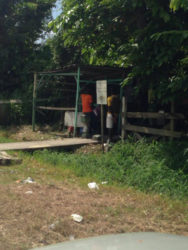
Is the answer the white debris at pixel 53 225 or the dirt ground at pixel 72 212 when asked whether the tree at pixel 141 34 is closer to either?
the dirt ground at pixel 72 212

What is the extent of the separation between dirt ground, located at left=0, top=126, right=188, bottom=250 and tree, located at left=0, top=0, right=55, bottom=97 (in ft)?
43.9

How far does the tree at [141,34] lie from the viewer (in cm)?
790

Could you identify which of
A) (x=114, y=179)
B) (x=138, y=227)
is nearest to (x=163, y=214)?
(x=138, y=227)

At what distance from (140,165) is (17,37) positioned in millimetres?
14497

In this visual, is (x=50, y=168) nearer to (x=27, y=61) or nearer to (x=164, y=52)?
(x=164, y=52)

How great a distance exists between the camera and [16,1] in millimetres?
20266

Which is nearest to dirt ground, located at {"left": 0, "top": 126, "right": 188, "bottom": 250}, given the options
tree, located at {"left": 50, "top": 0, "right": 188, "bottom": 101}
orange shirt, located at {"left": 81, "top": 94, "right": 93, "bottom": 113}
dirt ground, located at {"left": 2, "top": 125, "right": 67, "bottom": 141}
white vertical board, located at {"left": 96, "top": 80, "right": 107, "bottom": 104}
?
tree, located at {"left": 50, "top": 0, "right": 188, "bottom": 101}

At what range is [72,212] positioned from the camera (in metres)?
5.21

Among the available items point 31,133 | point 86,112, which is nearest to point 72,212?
point 86,112

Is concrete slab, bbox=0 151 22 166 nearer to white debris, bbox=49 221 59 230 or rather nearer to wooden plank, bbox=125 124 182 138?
wooden plank, bbox=125 124 182 138

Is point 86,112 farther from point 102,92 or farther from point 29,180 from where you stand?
point 29,180

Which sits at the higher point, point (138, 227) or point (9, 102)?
point (9, 102)

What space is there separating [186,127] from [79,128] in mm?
4305

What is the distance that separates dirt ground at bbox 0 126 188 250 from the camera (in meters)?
4.45
